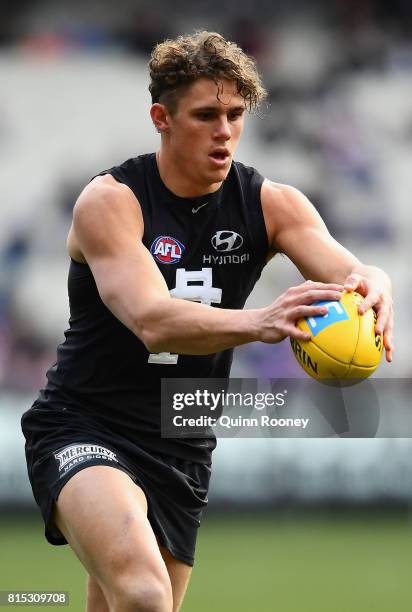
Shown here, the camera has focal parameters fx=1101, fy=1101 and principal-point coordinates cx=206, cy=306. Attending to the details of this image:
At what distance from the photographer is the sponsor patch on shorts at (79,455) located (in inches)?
172

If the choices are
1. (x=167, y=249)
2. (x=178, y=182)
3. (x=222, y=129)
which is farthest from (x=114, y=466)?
(x=222, y=129)

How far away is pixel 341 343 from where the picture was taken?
3.93 meters

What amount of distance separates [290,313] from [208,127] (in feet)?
3.91

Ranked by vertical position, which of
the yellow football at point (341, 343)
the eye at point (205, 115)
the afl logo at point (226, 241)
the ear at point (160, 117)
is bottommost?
the yellow football at point (341, 343)

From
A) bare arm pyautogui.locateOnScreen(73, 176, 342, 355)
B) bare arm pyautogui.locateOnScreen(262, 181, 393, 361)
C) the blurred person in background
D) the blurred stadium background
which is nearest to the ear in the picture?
the blurred person in background

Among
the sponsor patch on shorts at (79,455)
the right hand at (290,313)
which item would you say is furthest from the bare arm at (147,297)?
the sponsor patch on shorts at (79,455)

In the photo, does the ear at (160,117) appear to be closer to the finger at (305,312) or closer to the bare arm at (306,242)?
the bare arm at (306,242)

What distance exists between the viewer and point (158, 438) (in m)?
4.77

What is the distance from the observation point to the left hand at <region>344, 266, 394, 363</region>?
4.10 m

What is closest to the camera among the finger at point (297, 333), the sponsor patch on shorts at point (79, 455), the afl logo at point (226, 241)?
the finger at point (297, 333)

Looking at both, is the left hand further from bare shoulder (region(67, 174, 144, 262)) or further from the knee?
the knee

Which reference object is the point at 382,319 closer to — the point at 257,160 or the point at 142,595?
the point at 142,595

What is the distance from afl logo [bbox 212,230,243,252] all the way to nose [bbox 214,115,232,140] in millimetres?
437

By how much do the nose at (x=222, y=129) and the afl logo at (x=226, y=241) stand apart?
437 millimetres
